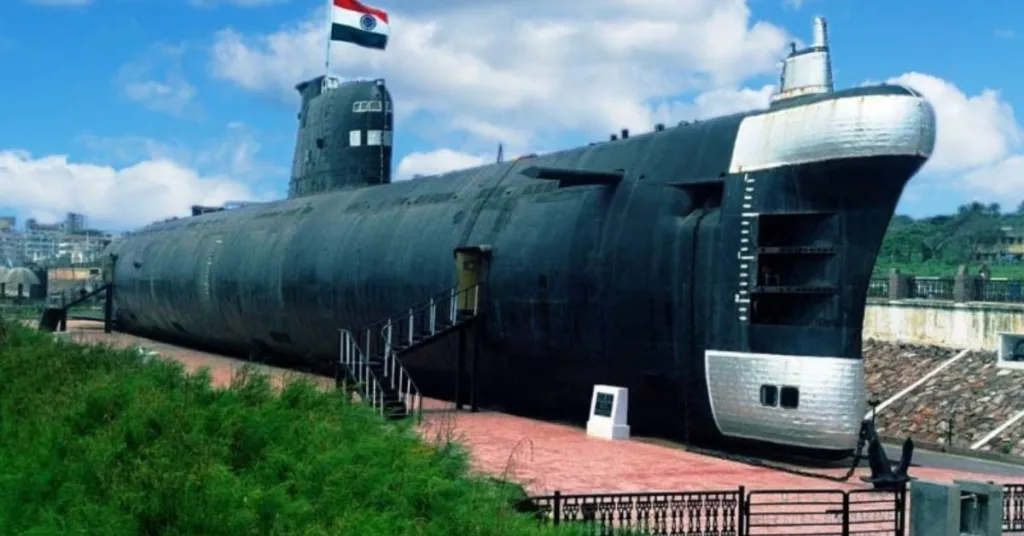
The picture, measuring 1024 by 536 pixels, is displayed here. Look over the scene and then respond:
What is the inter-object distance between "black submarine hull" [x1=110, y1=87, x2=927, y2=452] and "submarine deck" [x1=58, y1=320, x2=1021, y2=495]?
2.43 feet

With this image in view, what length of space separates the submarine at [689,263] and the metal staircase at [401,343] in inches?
Result: 16.6

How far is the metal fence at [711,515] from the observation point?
9273 millimetres

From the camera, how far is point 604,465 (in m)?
13.7

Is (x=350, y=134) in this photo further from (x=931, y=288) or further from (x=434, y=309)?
(x=931, y=288)

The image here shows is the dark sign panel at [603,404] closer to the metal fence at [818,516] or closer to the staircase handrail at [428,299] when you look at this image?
the staircase handrail at [428,299]

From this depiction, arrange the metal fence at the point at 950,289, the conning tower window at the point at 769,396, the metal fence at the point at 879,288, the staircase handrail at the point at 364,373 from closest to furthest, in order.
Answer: the conning tower window at the point at 769,396
the staircase handrail at the point at 364,373
the metal fence at the point at 950,289
the metal fence at the point at 879,288

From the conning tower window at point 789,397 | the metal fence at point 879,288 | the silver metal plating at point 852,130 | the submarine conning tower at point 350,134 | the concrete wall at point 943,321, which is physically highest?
the submarine conning tower at point 350,134

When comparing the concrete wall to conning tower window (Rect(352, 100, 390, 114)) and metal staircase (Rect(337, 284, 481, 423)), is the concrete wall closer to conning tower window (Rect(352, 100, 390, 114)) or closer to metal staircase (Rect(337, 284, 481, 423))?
metal staircase (Rect(337, 284, 481, 423))

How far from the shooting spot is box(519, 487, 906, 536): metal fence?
30.4 ft

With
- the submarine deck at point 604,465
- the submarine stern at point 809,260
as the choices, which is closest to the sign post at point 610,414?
the submarine deck at point 604,465

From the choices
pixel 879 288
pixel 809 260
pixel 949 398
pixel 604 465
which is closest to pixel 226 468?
pixel 604 465

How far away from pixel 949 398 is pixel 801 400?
1341 centimetres

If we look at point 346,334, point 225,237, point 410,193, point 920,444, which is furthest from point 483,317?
point 225,237

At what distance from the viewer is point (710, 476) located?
43.5ft
